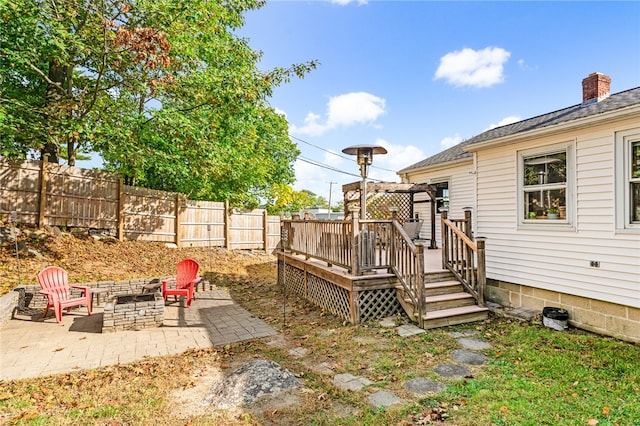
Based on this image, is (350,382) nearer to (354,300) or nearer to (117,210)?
(354,300)

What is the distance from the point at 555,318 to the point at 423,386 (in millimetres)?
3088

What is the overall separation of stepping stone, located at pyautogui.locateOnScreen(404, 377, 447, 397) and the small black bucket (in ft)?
9.39

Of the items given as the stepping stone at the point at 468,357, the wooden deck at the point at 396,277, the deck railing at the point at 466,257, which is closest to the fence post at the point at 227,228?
the wooden deck at the point at 396,277

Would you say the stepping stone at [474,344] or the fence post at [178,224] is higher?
the fence post at [178,224]

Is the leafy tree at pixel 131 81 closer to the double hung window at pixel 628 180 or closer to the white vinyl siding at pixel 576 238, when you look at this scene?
the white vinyl siding at pixel 576 238

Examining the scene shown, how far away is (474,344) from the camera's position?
449 cm

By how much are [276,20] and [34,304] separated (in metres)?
10.9

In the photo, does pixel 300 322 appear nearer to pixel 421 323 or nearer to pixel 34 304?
pixel 421 323

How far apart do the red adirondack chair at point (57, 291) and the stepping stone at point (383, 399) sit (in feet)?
18.9

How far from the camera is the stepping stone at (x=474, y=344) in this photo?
14.4 ft

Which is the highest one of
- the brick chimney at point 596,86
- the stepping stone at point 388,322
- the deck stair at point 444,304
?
the brick chimney at point 596,86

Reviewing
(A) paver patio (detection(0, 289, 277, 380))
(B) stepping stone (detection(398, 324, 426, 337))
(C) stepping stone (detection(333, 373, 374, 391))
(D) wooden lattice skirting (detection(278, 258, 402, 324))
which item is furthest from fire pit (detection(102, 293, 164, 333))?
(B) stepping stone (detection(398, 324, 426, 337))

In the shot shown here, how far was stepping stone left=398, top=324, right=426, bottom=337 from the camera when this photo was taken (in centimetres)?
484

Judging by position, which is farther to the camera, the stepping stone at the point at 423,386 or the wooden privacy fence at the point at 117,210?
the wooden privacy fence at the point at 117,210
